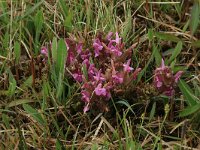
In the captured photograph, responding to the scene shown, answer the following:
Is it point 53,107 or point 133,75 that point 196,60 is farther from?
point 53,107

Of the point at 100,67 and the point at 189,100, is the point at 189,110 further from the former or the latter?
the point at 100,67

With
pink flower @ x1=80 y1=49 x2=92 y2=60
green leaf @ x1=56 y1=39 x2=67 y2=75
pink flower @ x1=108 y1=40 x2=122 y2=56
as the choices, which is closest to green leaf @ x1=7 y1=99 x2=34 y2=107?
green leaf @ x1=56 y1=39 x2=67 y2=75

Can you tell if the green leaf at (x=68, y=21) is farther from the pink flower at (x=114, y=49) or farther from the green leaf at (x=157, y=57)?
the green leaf at (x=157, y=57)

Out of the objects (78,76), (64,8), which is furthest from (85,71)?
(64,8)

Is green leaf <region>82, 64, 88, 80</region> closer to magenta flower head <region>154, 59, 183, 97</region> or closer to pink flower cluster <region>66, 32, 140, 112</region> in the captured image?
pink flower cluster <region>66, 32, 140, 112</region>

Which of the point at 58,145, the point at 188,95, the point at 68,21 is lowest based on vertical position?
the point at 58,145

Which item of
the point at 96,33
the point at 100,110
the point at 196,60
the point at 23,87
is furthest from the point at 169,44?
the point at 23,87
